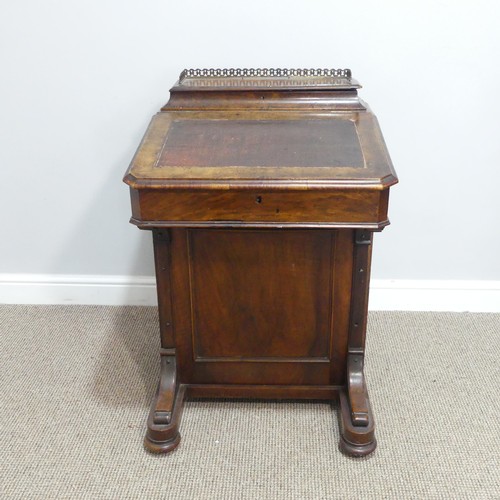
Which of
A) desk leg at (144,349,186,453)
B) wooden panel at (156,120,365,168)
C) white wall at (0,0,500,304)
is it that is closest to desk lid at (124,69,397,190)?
wooden panel at (156,120,365,168)

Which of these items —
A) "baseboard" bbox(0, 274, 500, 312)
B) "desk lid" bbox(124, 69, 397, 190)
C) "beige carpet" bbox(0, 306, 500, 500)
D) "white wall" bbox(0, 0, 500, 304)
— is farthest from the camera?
"baseboard" bbox(0, 274, 500, 312)

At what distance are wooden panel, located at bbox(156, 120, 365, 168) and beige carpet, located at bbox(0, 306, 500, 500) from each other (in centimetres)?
75

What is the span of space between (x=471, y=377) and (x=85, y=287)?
1.30 metres

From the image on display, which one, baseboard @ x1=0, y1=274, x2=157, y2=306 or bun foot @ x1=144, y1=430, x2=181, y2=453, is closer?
bun foot @ x1=144, y1=430, x2=181, y2=453

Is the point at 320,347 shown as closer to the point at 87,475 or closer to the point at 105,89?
the point at 87,475

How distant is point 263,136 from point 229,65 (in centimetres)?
49

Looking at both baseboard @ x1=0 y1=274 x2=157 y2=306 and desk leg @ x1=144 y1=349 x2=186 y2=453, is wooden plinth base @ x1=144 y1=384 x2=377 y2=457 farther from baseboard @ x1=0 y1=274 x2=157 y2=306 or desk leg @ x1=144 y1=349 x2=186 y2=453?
baseboard @ x1=0 y1=274 x2=157 y2=306

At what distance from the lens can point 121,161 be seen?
88.0 inches

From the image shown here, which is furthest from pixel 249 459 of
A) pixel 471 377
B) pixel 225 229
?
pixel 471 377

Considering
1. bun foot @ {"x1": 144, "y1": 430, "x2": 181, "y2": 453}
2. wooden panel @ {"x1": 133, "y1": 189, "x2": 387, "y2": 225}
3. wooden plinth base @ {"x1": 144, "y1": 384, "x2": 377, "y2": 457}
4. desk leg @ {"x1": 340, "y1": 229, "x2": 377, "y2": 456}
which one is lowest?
bun foot @ {"x1": 144, "y1": 430, "x2": 181, "y2": 453}

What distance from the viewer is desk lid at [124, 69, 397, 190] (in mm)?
1495

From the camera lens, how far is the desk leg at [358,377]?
1732 mm

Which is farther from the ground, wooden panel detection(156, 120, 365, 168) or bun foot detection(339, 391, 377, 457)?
wooden panel detection(156, 120, 365, 168)

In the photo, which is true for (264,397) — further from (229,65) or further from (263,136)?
(229,65)
